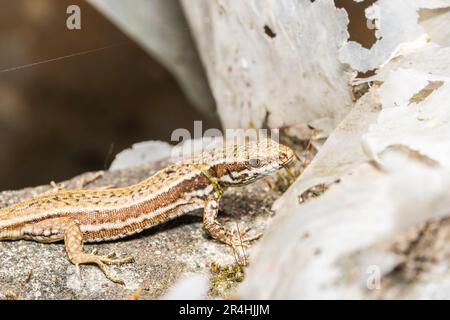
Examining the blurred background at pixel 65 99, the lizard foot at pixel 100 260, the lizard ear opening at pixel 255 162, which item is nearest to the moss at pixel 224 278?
the lizard foot at pixel 100 260

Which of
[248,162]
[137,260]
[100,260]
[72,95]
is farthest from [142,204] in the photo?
[72,95]

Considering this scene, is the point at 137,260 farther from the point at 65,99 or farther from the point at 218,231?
the point at 65,99

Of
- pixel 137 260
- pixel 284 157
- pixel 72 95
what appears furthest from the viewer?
pixel 72 95

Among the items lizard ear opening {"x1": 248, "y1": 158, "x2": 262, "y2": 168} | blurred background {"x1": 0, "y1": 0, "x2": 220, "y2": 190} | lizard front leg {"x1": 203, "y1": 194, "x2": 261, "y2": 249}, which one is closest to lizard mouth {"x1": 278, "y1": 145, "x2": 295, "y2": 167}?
lizard ear opening {"x1": 248, "y1": 158, "x2": 262, "y2": 168}

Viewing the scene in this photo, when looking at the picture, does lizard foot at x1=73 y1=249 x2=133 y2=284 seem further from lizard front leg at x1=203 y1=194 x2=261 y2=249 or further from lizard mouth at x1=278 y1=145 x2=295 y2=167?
lizard mouth at x1=278 y1=145 x2=295 y2=167

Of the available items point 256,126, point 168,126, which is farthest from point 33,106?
point 256,126

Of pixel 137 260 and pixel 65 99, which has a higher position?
pixel 65 99
